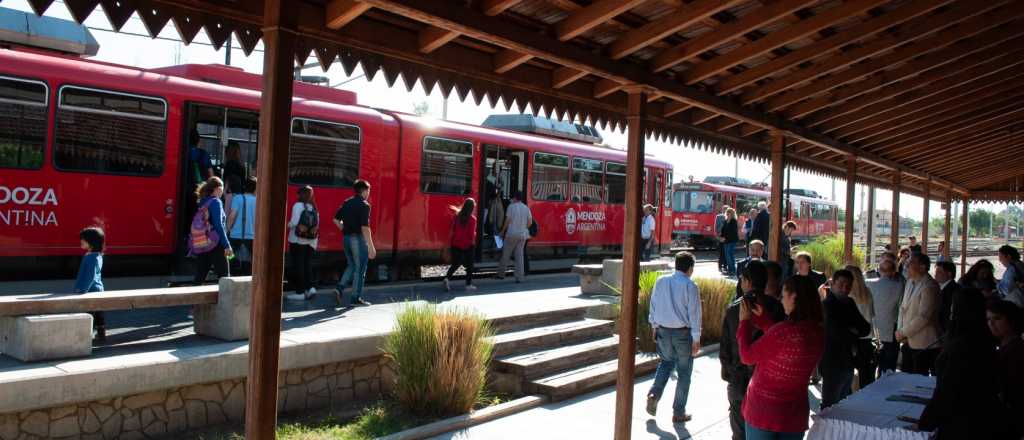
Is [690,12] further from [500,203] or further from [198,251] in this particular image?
[500,203]

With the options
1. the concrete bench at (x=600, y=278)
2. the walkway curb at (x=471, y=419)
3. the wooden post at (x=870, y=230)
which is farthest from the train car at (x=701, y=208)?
the walkway curb at (x=471, y=419)

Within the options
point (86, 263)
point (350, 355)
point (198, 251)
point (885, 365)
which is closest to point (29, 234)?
point (198, 251)

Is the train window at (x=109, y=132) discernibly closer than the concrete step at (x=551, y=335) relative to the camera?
No

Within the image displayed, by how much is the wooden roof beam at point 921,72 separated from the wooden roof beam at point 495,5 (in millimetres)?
4010

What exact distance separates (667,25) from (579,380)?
440cm

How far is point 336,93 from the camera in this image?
11773 mm

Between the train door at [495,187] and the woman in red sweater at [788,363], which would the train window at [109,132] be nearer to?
the train door at [495,187]

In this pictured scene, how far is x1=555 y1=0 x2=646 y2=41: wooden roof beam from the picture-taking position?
4.07m

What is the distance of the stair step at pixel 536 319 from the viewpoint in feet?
28.3

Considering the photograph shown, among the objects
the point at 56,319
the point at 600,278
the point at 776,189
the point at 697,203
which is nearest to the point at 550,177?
the point at 600,278

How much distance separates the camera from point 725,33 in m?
4.73

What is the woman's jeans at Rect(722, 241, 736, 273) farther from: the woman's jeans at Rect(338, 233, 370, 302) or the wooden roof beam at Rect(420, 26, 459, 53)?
the wooden roof beam at Rect(420, 26, 459, 53)

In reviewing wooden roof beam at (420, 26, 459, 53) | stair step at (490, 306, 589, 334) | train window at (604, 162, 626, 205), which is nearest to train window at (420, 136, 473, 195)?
stair step at (490, 306, 589, 334)

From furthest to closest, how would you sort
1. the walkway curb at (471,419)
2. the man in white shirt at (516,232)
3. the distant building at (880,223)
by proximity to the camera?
the distant building at (880,223) → the man in white shirt at (516,232) → the walkway curb at (471,419)
